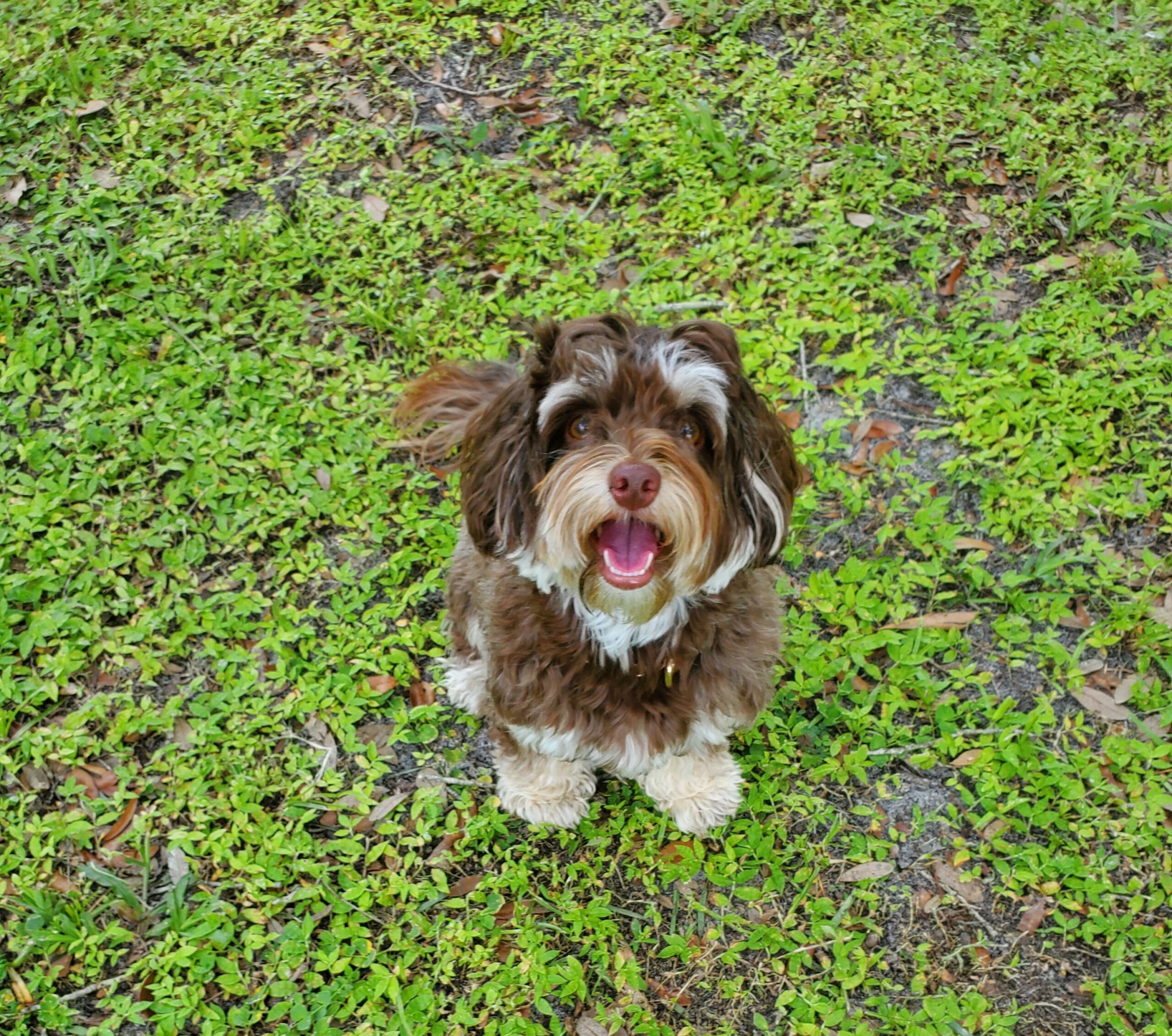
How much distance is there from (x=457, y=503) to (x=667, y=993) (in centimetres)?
218

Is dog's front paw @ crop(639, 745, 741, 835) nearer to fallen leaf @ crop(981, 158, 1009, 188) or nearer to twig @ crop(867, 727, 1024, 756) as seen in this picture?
twig @ crop(867, 727, 1024, 756)

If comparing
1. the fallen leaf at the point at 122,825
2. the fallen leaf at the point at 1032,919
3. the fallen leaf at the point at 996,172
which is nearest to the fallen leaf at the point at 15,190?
the fallen leaf at the point at 122,825

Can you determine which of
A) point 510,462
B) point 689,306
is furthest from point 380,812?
point 689,306

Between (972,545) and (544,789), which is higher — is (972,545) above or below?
above

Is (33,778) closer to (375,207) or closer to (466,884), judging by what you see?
(466,884)

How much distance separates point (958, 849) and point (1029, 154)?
397cm

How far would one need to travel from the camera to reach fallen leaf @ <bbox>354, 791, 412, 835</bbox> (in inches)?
148

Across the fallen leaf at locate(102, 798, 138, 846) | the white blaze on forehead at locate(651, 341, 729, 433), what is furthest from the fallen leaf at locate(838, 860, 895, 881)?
the fallen leaf at locate(102, 798, 138, 846)

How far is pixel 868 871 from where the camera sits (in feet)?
11.8

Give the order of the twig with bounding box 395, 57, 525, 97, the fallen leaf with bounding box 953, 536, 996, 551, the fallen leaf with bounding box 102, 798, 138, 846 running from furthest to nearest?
1. the twig with bounding box 395, 57, 525, 97
2. the fallen leaf with bounding box 953, 536, 996, 551
3. the fallen leaf with bounding box 102, 798, 138, 846

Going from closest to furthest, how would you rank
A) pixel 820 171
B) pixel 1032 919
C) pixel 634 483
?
pixel 634 483 < pixel 1032 919 < pixel 820 171

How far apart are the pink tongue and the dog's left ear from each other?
0.27 metres

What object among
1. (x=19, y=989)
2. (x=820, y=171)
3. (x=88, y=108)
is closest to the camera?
(x=19, y=989)

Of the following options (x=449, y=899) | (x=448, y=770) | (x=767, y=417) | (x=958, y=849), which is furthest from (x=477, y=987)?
(x=767, y=417)
